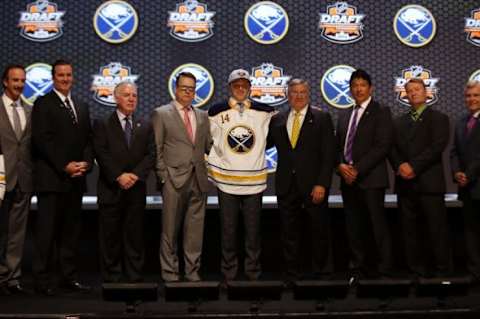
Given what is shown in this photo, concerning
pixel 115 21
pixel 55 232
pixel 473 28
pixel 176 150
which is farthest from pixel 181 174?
pixel 473 28

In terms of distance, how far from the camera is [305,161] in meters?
3.87

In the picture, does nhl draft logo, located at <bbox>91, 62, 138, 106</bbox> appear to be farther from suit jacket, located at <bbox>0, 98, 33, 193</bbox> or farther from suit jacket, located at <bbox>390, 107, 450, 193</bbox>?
suit jacket, located at <bbox>390, 107, 450, 193</bbox>

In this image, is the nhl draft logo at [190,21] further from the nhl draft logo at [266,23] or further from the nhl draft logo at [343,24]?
the nhl draft logo at [343,24]

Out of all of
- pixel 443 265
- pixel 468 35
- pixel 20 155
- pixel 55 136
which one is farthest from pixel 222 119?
pixel 468 35

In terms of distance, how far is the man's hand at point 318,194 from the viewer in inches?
151

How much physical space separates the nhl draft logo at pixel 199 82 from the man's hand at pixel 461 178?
2.06 m

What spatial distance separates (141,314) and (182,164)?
44.0 inches

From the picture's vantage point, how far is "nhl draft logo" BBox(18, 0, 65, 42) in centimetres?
484

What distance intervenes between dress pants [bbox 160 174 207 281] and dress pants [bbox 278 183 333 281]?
57 cm

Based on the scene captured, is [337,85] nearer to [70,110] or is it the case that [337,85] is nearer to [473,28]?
[473,28]

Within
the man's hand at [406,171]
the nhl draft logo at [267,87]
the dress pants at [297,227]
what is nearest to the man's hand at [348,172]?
the dress pants at [297,227]

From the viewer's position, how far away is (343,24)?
4.97 m

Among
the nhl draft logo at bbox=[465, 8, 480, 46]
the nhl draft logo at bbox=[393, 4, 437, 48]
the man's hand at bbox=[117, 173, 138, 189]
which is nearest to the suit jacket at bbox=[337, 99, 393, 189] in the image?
the nhl draft logo at bbox=[393, 4, 437, 48]

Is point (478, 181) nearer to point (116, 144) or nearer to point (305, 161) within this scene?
point (305, 161)
